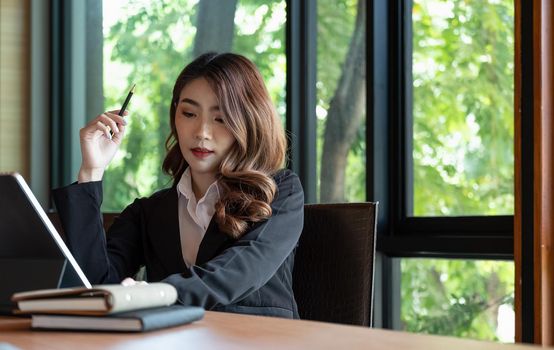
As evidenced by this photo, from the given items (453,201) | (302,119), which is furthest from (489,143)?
(302,119)

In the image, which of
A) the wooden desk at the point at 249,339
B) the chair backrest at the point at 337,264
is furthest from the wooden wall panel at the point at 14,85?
the wooden desk at the point at 249,339

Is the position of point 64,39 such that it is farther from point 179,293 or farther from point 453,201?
point 179,293

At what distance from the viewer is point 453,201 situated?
277 cm

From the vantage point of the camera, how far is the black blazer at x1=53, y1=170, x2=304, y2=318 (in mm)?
1796

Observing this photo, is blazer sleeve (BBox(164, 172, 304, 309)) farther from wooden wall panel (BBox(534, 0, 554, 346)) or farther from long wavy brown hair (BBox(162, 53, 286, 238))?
wooden wall panel (BBox(534, 0, 554, 346))

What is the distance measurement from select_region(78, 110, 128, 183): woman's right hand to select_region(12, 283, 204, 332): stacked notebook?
84cm

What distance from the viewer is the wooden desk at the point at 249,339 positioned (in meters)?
1.10

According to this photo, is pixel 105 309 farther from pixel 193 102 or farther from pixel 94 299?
pixel 193 102

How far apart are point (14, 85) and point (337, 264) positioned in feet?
10.4

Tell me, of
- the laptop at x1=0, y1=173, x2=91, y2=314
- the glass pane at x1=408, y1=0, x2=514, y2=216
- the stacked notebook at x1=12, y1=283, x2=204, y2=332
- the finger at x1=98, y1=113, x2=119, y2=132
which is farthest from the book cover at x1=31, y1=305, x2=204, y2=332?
the glass pane at x1=408, y1=0, x2=514, y2=216

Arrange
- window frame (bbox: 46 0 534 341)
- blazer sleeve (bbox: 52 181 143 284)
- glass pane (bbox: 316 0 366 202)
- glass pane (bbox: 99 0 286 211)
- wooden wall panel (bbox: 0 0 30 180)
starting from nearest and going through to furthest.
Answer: blazer sleeve (bbox: 52 181 143 284) → window frame (bbox: 46 0 534 341) → glass pane (bbox: 316 0 366 202) → glass pane (bbox: 99 0 286 211) → wooden wall panel (bbox: 0 0 30 180)

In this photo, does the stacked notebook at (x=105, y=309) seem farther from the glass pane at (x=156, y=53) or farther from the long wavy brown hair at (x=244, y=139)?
the glass pane at (x=156, y=53)

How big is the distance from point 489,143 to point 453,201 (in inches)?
8.6

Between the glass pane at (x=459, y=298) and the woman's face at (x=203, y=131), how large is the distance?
0.95 m
